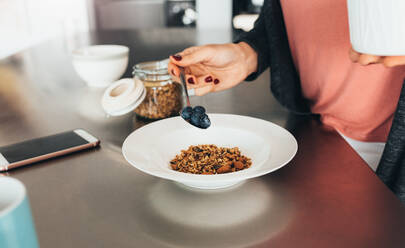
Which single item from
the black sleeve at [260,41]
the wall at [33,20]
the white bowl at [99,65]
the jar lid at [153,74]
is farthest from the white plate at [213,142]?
the wall at [33,20]

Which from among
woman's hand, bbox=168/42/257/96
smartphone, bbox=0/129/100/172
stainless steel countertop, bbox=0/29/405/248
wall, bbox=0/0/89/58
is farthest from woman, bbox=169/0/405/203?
wall, bbox=0/0/89/58

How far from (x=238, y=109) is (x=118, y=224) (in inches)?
20.4

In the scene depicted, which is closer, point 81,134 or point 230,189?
point 230,189

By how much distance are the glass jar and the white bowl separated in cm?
23

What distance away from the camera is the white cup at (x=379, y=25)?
1.66 ft

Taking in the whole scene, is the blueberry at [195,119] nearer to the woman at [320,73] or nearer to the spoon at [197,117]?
the spoon at [197,117]

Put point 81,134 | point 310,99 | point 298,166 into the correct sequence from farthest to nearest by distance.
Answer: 1. point 310,99
2. point 81,134
3. point 298,166

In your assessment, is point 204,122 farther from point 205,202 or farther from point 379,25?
point 379,25

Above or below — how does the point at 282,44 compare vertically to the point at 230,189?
above

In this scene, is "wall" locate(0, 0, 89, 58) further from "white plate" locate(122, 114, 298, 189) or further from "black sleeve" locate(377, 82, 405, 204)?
"black sleeve" locate(377, 82, 405, 204)

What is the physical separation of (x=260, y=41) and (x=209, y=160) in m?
0.49

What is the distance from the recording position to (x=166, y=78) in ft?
2.74

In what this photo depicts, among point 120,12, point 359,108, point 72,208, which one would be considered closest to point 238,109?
point 359,108

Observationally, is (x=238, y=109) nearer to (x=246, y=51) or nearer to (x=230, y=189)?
(x=246, y=51)
